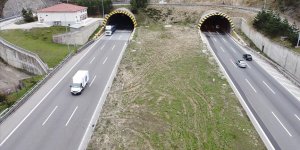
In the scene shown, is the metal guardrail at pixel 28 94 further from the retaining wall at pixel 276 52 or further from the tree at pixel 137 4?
the retaining wall at pixel 276 52

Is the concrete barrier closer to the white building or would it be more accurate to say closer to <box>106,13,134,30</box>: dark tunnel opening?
the white building

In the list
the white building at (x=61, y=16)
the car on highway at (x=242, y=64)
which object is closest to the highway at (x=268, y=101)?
the car on highway at (x=242, y=64)

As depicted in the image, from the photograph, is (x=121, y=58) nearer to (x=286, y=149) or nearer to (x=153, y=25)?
(x=153, y=25)

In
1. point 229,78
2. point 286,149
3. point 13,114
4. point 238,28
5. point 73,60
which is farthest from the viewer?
point 238,28

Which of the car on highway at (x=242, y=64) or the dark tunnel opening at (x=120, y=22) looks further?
the dark tunnel opening at (x=120, y=22)

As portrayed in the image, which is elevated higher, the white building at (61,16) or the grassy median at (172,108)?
the white building at (61,16)

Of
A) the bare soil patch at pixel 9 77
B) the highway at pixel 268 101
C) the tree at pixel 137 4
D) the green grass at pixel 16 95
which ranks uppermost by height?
the tree at pixel 137 4

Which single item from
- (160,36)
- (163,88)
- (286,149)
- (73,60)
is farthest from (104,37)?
(286,149)

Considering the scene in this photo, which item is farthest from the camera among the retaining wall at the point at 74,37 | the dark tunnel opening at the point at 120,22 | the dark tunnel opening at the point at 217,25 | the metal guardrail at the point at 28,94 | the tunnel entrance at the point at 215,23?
the dark tunnel opening at the point at 120,22
